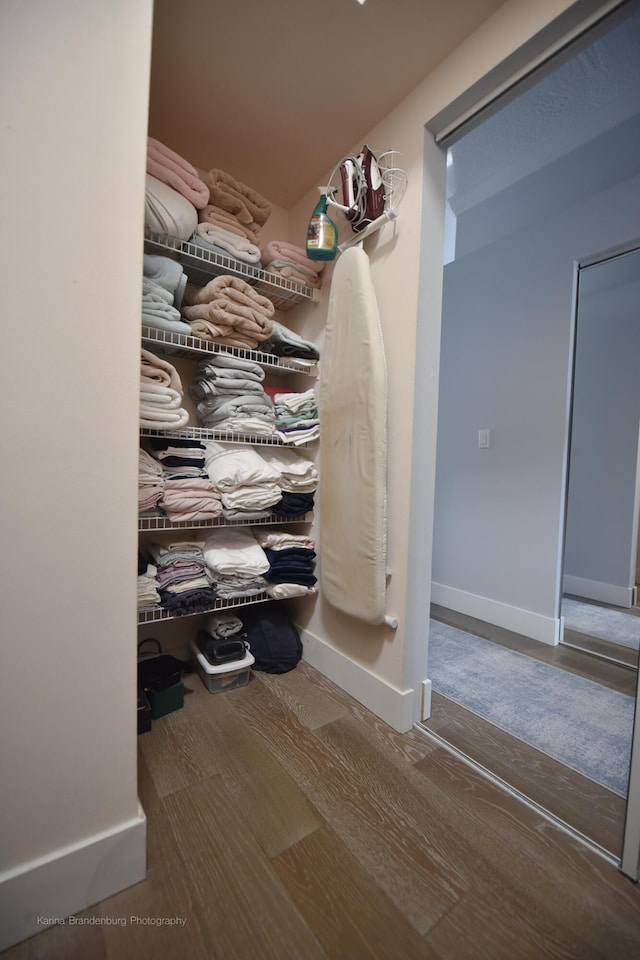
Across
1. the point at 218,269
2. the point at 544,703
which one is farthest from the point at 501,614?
the point at 218,269

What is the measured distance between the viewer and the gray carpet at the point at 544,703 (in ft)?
4.24

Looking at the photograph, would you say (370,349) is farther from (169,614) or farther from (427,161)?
(169,614)

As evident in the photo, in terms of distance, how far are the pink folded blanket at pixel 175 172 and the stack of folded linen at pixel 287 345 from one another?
0.52 meters

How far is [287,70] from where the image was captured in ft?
4.16

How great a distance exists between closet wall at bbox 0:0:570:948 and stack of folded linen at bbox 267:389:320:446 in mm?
897

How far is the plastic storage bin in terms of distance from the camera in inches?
60.2

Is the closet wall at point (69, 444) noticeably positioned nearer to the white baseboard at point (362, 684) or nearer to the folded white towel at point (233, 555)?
the folded white towel at point (233, 555)

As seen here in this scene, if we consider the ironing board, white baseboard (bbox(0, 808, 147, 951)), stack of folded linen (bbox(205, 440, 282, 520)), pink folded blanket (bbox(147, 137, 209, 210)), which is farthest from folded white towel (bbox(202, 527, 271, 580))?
pink folded blanket (bbox(147, 137, 209, 210))

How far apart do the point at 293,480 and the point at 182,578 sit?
0.61 m

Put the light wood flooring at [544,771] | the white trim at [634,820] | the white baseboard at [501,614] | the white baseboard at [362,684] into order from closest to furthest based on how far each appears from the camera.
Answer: the white trim at [634,820]
the light wood flooring at [544,771]
the white baseboard at [362,684]
the white baseboard at [501,614]

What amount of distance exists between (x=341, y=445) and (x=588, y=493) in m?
1.83

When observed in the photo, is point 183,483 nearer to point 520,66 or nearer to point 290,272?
point 290,272

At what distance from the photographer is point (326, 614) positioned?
1720mm

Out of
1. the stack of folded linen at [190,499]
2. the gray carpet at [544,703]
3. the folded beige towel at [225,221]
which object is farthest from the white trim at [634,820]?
the folded beige towel at [225,221]
